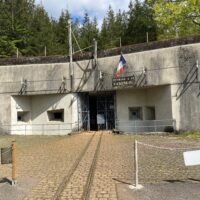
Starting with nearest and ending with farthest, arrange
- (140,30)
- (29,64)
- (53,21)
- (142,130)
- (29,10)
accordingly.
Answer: (142,130) < (29,64) < (140,30) < (29,10) < (53,21)

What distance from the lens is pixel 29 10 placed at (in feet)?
141

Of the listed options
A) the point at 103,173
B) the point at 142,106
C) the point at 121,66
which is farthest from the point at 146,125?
the point at 103,173

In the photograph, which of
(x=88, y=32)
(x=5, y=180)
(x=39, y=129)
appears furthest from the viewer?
(x=88, y=32)

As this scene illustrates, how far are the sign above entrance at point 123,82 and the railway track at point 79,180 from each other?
8.97 meters

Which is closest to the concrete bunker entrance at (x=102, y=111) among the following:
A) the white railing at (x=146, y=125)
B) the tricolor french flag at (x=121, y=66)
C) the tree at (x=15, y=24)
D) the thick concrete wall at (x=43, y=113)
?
the thick concrete wall at (x=43, y=113)

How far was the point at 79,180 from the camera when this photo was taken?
8094mm

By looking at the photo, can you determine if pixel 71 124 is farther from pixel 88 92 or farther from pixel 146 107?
pixel 146 107

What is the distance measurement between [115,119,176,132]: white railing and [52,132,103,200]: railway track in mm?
8366

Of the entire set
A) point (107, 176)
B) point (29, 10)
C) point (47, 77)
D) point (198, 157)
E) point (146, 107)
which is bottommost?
point (107, 176)

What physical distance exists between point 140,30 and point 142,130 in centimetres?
1708

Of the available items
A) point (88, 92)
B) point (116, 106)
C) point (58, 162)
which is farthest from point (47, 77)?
point (58, 162)

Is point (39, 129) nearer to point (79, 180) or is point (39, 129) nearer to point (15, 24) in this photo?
point (79, 180)

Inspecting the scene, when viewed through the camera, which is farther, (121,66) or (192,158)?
(121,66)

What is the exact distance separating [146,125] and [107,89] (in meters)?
3.13
